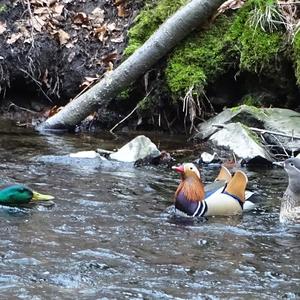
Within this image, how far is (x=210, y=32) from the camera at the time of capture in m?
10.3

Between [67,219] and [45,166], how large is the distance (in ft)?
7.33

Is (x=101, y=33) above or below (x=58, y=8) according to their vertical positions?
below

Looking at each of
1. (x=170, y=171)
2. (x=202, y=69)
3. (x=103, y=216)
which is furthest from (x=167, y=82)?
(x=103, y=216)

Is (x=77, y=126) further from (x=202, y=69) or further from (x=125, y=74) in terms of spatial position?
(x=202, y=69)

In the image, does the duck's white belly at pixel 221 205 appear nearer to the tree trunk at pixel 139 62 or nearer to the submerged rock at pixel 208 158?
the submerged rock at pixel 208 158

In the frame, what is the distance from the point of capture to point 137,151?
8.58m

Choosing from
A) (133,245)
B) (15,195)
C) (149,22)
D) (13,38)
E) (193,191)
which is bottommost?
(133,245)

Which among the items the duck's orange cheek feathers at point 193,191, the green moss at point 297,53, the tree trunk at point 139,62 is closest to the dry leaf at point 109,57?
the tree trunk at point 139,62

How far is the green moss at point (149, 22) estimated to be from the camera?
1055cm

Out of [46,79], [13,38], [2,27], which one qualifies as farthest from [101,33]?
[2,27]

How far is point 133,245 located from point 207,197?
1.27 metres

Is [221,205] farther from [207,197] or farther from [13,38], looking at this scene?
[13,38]

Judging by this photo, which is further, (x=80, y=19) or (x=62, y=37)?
(x=80, y=19)

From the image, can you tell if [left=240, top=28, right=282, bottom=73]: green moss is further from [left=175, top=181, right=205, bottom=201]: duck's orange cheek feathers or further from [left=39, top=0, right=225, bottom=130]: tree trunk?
[left=175, top=181, right=205, bottom=201]: duck's orange cheek feathers
